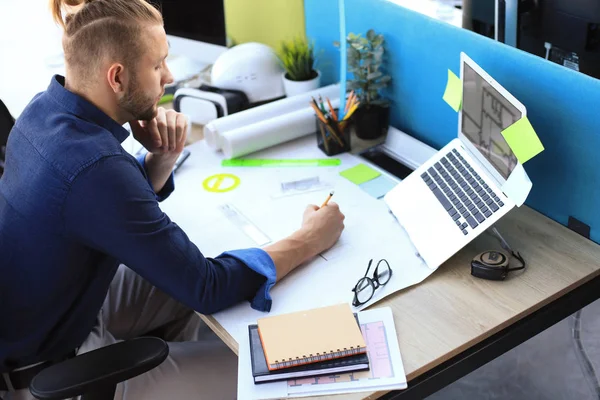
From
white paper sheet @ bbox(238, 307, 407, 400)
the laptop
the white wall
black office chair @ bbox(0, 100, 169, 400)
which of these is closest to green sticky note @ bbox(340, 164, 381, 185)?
the laptop

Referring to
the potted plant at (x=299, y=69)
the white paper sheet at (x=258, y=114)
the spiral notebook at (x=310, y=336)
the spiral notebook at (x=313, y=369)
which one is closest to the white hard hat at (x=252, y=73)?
the potted plant at (x=299, y=69)

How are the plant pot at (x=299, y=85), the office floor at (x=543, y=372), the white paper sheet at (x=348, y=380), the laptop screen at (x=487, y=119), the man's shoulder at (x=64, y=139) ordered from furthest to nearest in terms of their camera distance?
the plant pot at (x=299, y=85), the office floor at (x=543, y=372), the laptop screen at (x=487, y=119), the man's shoulder at (x=64, y=139), the white paper sheet at (x=348, y=380)

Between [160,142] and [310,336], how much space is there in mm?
699

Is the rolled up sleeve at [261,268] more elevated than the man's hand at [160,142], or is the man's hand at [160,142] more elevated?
the man's hand at [160,142]

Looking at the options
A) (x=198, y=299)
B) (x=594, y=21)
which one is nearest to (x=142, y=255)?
(x=198, y=299)

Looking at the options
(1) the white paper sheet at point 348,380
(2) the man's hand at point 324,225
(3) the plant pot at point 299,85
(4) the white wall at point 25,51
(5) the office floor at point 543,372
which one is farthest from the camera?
(4) the white wall at point 25,51

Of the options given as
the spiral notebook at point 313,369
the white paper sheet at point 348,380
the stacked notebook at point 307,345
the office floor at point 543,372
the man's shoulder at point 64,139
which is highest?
the man's shoulder at point 64,139

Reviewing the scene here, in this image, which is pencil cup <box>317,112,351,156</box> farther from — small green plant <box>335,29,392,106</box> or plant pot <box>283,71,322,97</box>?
plant pot <box>283,71,322,97</box>

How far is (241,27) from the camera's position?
253 cm

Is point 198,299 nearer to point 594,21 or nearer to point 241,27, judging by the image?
point 594,21

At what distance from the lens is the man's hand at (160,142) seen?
1675 millimetres

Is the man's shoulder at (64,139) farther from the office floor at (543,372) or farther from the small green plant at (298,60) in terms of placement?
the office floor at (543,372)

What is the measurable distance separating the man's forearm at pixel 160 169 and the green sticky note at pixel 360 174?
1.44 feet

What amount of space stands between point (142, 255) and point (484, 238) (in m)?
0.73
